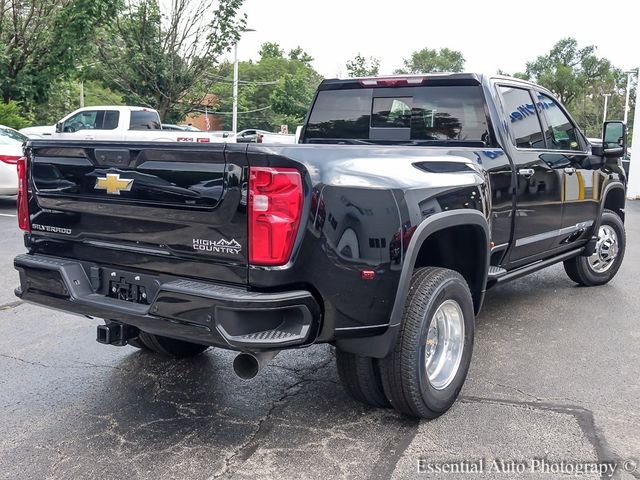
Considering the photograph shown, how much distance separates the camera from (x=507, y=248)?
474 centimetres

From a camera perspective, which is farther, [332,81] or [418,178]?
[332,81]

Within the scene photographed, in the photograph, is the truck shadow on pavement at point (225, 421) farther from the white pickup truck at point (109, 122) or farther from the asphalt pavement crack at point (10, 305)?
the white pickup truck at point (109, 122)

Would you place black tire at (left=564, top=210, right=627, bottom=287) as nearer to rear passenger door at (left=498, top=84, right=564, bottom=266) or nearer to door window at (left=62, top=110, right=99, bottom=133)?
rear passenger door at (left=498, top=84, right=564, bottom=266)

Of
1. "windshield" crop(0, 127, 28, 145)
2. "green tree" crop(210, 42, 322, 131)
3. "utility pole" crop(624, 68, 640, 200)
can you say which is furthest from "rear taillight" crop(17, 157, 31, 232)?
"green tree" crop(210, 42, 322, 131)

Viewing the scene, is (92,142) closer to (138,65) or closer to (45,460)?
(45,460)

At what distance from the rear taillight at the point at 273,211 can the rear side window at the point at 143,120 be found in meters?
14.9

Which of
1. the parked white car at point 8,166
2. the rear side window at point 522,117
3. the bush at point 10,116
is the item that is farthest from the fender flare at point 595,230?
the bush at point 10,116

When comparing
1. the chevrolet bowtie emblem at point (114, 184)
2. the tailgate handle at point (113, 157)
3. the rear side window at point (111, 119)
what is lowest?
the rear side window at point (111, 119)

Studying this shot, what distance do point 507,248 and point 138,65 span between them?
67.2 ft

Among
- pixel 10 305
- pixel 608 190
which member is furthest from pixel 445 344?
pixel 10 305

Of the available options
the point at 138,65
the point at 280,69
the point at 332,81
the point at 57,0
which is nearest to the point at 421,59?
the point at 280,69

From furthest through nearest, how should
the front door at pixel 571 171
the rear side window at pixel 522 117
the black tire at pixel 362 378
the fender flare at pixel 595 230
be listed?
the fender flare at pixel 595 230
the front door at pixel 571 171
the rear side window at pixel 522 117
the black tire at pixel 362 378

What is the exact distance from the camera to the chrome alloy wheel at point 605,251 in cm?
668

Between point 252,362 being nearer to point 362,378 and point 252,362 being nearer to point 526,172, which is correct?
point 362,378
